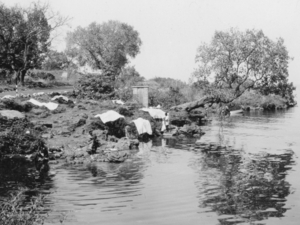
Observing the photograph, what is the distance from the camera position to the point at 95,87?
41.2m

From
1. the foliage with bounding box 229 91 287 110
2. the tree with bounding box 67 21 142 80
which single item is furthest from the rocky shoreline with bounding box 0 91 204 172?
the foliage with bounding box 229 91 287 110

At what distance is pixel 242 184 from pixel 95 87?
88.7ft

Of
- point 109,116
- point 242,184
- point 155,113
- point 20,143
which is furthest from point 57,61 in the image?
point 242,184

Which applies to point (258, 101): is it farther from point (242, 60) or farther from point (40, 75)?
point (40, 75)

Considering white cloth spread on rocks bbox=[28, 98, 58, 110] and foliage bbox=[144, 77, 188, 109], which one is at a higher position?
foliage bbox=[144, 77, 188, 109]

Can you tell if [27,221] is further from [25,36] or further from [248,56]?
[248,56]

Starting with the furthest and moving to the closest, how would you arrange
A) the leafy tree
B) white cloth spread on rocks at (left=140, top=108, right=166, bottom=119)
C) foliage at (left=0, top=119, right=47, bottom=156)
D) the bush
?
the leafy tree
the bush
white cloth spread on rocks at (left=140, top=108, right=166, bottom=119)
foliage at (left=0, top=119, right=47, bottom=156)

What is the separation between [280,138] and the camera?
32.2m

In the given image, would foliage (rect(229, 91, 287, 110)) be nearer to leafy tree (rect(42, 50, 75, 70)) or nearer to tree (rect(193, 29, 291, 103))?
tree (rect(193, 29, 291, 103))

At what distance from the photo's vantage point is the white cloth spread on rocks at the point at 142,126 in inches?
1225

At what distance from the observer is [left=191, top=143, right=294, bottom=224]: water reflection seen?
12914 mm

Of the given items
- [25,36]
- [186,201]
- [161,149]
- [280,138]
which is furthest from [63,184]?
[25,36]

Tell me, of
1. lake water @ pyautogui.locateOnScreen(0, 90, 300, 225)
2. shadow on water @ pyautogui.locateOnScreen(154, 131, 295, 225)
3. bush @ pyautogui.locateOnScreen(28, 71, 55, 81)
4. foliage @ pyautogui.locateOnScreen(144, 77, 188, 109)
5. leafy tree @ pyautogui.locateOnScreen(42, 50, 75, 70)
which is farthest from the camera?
leafy tree @ pyautogui.locateOnScreen(42, 50, 75, 70)

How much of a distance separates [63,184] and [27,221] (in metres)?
8.82
